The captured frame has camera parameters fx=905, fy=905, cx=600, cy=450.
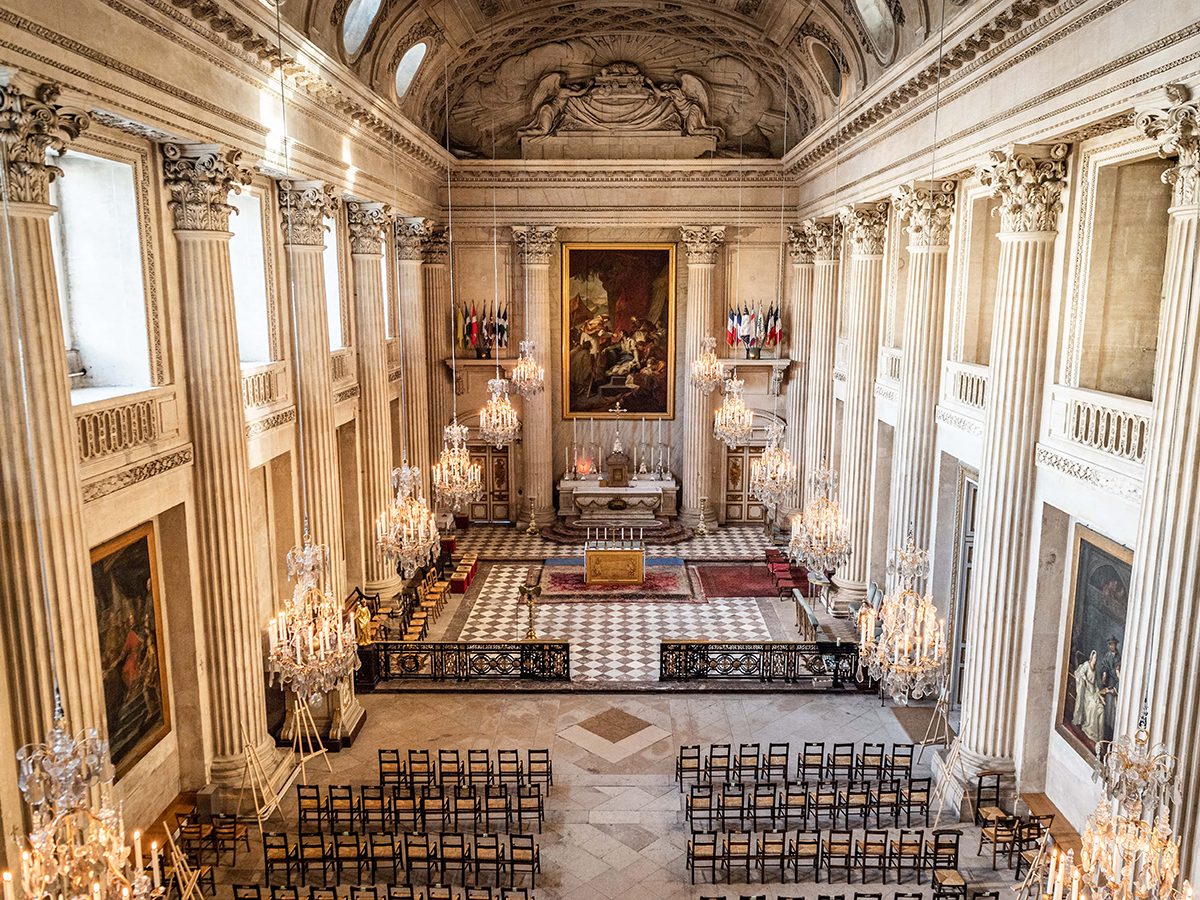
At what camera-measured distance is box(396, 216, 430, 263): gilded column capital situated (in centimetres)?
1836

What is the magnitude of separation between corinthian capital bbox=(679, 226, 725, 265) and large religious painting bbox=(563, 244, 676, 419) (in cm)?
71

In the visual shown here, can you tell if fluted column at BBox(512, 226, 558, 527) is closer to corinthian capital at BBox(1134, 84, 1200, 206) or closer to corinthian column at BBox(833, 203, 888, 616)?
corinthian column at BBox(833, 203, 888, 616)

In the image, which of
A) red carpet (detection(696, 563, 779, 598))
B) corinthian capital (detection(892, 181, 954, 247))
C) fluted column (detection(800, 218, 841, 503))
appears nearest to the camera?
corinthian capital (detection(892, 181, 954, 247))

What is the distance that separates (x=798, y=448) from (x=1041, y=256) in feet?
41.4

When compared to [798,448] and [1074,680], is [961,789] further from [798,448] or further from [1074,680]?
[798,448]

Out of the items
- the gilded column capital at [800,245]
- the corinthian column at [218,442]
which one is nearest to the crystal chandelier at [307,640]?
the corinthian column at [218,442]

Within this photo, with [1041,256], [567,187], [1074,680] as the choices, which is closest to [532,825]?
[1074,680]

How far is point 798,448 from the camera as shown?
22109 mm

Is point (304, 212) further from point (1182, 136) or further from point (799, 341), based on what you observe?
point (799, 341)

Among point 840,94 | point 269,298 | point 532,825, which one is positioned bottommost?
point 532,825

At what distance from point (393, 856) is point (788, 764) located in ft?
16.9

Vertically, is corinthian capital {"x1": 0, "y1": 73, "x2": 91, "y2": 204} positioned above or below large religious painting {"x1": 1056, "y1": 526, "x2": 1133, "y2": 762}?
above

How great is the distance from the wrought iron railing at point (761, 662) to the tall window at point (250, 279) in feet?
24.6

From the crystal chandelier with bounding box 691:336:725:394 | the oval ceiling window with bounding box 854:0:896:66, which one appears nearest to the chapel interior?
the oval ceiling window with bounding box 854:0:896:66
